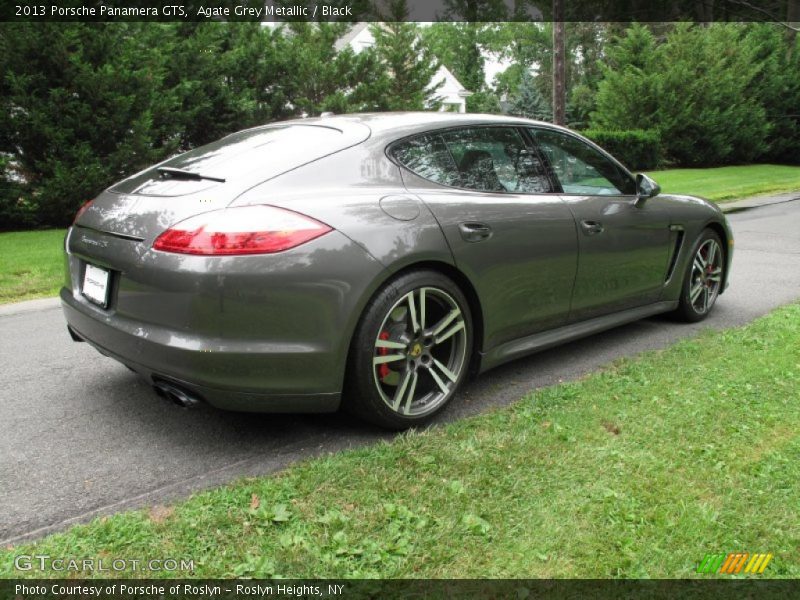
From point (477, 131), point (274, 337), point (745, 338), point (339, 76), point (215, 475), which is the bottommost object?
point (215, 475)

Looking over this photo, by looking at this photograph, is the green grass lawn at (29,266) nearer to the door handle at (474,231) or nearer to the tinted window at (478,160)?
the tinted window at (478,160)

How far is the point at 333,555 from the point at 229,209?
1.45 metres

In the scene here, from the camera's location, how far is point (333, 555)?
7.70ft

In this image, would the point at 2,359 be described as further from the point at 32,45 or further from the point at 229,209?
the point at 32,45

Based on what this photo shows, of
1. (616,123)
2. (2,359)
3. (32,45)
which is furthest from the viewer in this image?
(616,123)

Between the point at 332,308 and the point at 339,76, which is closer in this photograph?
the point at 332,308

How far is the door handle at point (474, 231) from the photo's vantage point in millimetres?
3510

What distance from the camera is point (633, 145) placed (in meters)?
24.6

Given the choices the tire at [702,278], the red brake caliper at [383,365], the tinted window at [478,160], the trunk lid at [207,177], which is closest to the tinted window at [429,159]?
the tinted window at [478,160]

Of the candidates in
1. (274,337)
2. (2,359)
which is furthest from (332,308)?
(2,359)

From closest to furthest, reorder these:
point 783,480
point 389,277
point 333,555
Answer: point 333,555 → point 783,480 → point 389,277

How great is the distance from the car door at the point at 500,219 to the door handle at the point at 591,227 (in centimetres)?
11

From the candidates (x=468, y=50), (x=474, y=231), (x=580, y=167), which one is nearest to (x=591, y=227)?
(x=580, y=167)

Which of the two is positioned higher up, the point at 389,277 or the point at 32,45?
the point at 32,45
